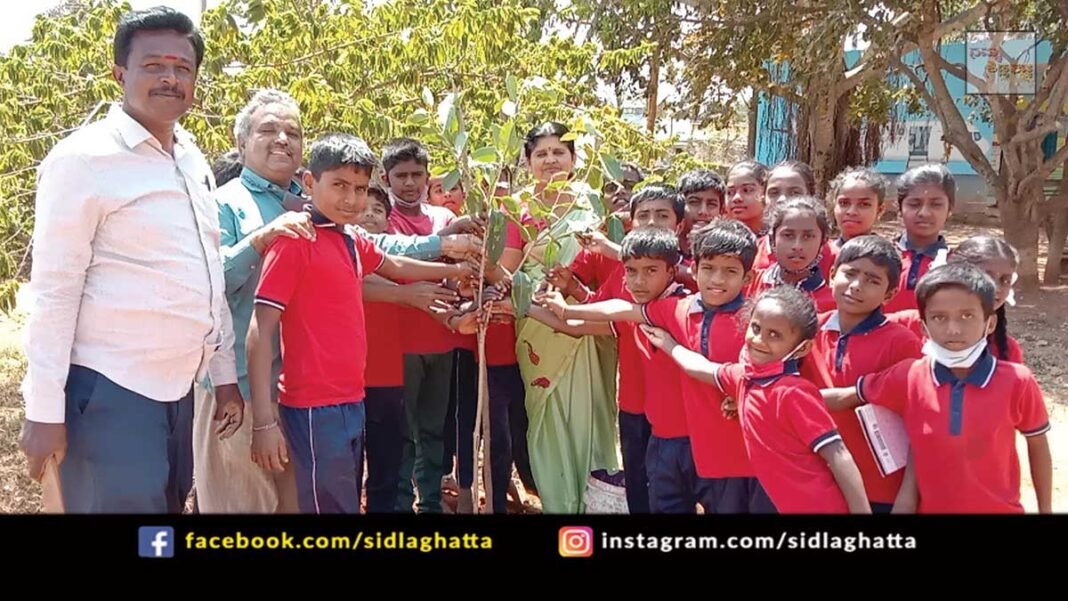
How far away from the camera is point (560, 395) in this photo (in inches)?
128

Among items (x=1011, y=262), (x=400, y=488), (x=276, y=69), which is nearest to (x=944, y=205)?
(x=1011, y=262)

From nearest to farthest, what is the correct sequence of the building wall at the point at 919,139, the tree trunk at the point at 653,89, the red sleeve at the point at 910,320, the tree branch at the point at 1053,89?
the red sleeve at the point at 910,320 < the tree branch at the point at 1053,89 < the tree trunk at the point at 653,89 < the building wall at the point at 919,139

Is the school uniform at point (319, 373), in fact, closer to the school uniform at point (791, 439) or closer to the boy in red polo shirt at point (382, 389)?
the boy in red polo shirt at point (382, 389)

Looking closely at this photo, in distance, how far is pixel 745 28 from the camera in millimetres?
Answer: 9008

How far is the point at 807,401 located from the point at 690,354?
0.46 metres

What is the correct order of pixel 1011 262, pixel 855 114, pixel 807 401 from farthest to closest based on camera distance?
pixel 855 114 → pixel 1011 262 → pixel 807 401

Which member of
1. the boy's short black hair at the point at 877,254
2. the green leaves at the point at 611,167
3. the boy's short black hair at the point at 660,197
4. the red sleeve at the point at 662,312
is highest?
the green leaves at the point at 611,167

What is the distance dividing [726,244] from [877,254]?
0.41 meters

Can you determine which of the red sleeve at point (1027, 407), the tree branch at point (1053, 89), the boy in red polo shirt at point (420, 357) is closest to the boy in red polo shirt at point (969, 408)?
the red sleeve at point (1027, 407)

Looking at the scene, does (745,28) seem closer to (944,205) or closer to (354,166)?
(944,205)

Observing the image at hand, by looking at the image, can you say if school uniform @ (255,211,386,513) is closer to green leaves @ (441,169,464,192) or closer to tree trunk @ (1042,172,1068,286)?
green leaves @ (441,169,464,192)

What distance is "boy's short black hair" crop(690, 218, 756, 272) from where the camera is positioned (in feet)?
8.20
